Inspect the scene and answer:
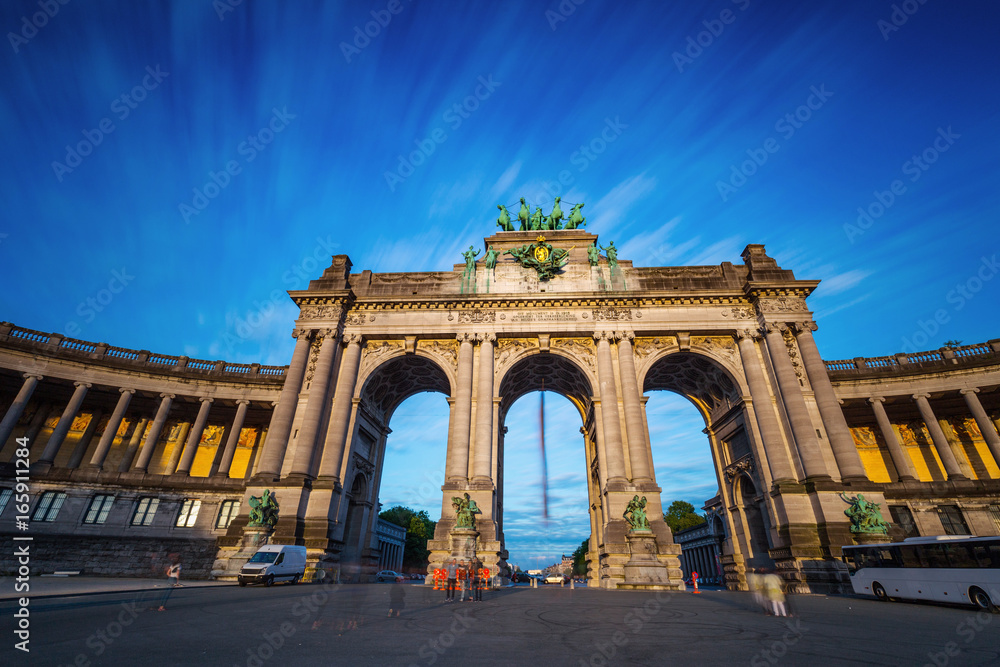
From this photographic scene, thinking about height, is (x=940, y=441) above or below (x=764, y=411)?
below

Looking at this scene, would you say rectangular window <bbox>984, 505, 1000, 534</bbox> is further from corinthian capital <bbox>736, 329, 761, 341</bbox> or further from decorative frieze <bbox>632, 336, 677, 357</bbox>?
decorative frieze <bbox>632, 336, 677, 357</bbox>

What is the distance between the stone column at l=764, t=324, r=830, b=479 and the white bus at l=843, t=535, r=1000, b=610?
593 cm

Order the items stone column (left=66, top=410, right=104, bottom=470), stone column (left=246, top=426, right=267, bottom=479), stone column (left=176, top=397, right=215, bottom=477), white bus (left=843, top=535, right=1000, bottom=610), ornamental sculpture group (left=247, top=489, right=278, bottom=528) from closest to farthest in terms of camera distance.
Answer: white bus (left=843, top=535, right=1000, bottom=610) → ornamental sculpture group (left=247, top=489, right=278, bottom=528) → stone column (left=66, top=410, right=104, bottom=470) → stone column (left=176, top=397, right=215, bottom=477) → stone column (left=246, top=426, right=267, bottom=479)

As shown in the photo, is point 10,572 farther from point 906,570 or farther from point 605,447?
point 906,570

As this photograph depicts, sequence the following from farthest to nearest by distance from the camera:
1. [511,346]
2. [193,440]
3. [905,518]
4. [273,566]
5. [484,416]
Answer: [193,440]
[905,518]
[511,346]
[484,416]
[273,566]

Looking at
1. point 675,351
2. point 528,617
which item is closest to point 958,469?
point 675,351

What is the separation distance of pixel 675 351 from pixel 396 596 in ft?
74.2

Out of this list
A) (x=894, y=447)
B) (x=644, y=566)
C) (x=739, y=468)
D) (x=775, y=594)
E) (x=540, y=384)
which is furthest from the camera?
(x=540, y=384)

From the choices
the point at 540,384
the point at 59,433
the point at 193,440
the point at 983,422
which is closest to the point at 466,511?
the point at 540,384

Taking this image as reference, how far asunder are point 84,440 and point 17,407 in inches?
204

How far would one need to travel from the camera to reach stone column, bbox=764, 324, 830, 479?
939 inches

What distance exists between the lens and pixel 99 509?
30406mm

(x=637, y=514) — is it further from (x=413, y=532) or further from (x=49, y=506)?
(x=413, y=532)

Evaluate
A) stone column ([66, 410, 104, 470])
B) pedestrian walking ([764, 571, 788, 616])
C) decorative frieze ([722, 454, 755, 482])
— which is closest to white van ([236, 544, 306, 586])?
pedestrian walking ([764, 571, 788, 616])
